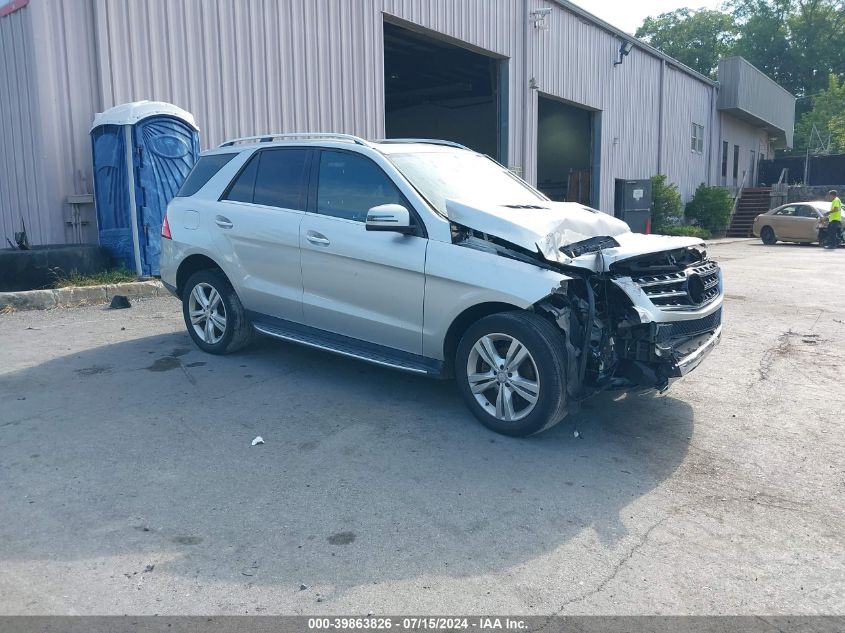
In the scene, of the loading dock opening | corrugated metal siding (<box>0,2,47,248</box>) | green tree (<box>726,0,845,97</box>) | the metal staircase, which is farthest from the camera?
green tree (<box>726,0,845,97</box>)

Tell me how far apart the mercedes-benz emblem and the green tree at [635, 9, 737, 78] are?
6955cm

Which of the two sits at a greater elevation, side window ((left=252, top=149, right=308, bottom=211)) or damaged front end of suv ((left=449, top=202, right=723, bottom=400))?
side window ((left=252, top=149, right=308, bottom=211))

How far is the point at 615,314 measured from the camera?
14.5 feet

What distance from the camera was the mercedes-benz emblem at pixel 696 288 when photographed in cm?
478

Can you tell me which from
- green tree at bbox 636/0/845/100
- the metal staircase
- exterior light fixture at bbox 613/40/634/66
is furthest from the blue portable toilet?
green tree at bbox 636/0/845/100

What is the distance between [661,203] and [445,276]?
2318 centimetres

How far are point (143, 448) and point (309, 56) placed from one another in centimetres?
988

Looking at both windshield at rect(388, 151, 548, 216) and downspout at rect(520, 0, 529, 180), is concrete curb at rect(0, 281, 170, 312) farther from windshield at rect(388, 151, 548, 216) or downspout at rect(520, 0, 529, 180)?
downspout at rect(520, 0, 529, 180)

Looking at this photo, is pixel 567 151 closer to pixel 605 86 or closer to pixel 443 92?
pixel 605 86

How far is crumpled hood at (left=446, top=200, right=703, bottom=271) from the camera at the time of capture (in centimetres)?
440

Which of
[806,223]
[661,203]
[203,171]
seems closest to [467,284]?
[203,171]

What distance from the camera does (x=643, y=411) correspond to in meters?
5.19

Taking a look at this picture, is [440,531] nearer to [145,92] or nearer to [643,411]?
[643,411]

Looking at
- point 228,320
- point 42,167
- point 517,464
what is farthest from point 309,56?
point 517,464
